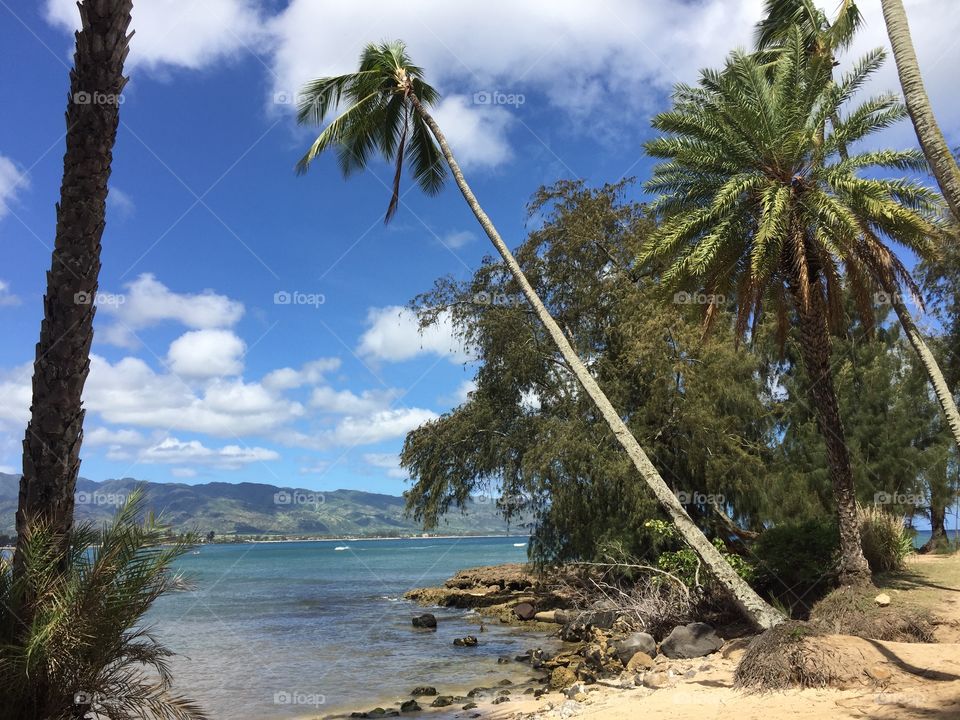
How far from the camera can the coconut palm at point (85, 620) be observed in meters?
6.39

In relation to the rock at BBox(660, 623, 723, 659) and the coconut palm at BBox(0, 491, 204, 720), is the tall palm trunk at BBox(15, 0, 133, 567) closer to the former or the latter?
the coconut palm at BBox(0, 491, 204, 720)

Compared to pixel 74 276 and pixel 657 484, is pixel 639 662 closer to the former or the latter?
pixel 657 484

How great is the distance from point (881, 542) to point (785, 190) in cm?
899

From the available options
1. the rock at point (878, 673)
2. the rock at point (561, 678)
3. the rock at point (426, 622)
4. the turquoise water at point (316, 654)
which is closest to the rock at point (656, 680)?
the rock at point (561, 678)

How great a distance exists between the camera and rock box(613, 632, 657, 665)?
15.4m

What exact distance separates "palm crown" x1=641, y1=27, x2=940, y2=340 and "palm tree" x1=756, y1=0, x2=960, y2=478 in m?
0.13

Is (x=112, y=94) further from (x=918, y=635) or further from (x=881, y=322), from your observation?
(x=881, y=322)

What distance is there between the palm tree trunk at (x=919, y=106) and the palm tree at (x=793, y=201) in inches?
189

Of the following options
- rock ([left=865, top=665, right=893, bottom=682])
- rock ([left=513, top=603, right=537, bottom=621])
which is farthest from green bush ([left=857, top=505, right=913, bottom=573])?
Answer: rock ([left=513, top=603, right=537, bottom=621])

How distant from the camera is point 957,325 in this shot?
23.0 metres

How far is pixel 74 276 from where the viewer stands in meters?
7.31

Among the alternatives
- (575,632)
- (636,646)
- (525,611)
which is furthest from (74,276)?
(525,611)

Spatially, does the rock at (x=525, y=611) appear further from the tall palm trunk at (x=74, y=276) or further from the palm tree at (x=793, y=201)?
the tall palm trunk at (x=74, y=276)

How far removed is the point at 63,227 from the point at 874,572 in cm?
1762
